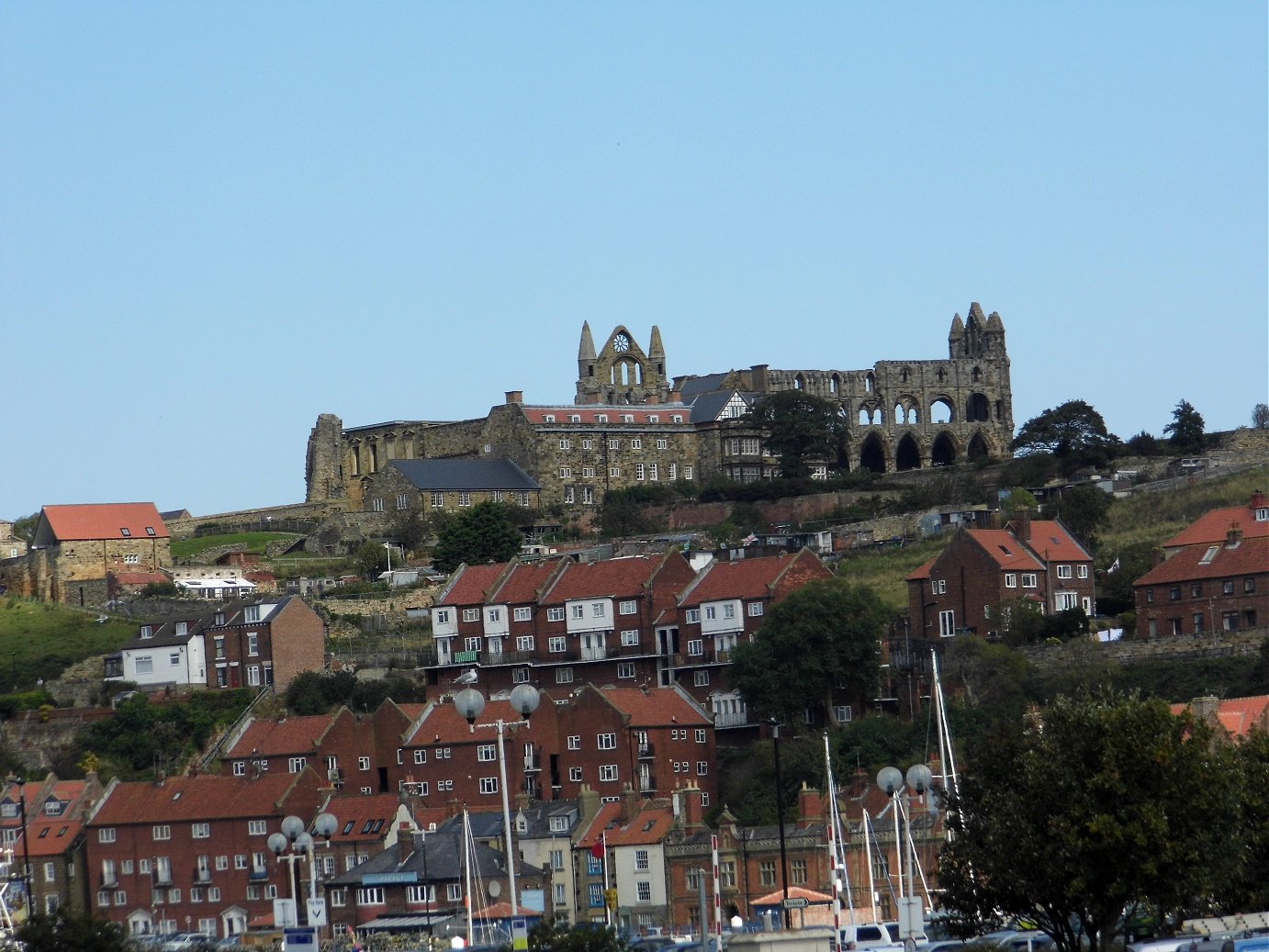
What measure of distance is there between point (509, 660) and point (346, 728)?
26.6 feet

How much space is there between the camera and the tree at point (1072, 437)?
373 feet

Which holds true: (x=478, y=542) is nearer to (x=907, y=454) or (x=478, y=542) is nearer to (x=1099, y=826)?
(x=907, y=454)

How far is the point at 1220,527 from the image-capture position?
8681 centimetres

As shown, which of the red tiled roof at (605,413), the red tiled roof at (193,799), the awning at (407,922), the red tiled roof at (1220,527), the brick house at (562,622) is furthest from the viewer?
the red tiled roof at (605,413)

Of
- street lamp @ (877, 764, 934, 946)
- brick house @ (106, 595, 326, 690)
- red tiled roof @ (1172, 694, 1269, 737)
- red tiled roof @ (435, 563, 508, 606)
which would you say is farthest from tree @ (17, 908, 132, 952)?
brick house @ (106, 595, 326, 690)

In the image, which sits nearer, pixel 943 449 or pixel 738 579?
pixel 738 579

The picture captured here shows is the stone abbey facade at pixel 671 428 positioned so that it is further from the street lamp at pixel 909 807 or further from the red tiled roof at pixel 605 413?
the street lamp at pixel 909 807

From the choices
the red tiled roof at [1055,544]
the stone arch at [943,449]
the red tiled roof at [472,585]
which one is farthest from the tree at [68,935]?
the stone arch at [943,449]

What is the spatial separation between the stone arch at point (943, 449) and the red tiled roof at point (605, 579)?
43.8 m

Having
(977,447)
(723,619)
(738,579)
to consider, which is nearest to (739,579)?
(738,579)

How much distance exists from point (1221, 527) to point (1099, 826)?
4263 cm

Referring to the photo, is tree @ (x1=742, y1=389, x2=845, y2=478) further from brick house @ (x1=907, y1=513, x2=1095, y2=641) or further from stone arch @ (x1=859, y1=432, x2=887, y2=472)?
brick house @ (x1=907, y1=513, x2=1095, y2=641)

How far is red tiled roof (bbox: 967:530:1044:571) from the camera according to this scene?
283 feet

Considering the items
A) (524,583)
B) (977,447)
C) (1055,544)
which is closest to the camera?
(1055,544)
